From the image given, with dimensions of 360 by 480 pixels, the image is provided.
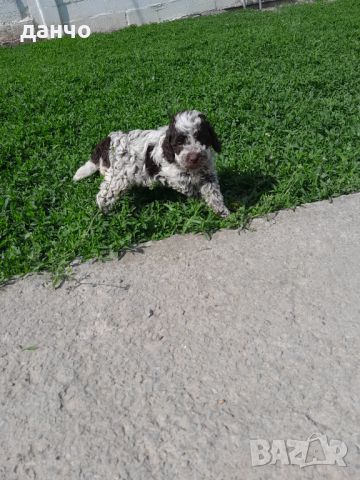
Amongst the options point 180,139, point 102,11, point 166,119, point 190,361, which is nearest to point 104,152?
point 180,139

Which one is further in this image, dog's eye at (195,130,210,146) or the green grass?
the green grass

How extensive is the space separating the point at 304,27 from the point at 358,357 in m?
10.8

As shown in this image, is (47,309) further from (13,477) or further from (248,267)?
(248,267)

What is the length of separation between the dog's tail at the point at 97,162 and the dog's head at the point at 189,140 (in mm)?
800

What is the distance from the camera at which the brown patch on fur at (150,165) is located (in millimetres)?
4090

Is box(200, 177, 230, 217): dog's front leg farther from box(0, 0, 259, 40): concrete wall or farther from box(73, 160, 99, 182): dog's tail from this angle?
box(0, 0, 259, 40): concrete wall

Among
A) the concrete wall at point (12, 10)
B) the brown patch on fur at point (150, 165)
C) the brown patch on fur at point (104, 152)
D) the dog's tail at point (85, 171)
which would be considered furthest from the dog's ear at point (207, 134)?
the concrete wall at point (12, 10)

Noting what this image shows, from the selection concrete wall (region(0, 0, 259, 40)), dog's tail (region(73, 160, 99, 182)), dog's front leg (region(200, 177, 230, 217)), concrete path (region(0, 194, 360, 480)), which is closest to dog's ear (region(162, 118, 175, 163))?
dog's front leg (region(200, 177, 230, 217))

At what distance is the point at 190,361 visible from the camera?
2826mm

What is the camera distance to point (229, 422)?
2.44 m

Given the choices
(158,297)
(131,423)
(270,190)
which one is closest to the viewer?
(131,423)

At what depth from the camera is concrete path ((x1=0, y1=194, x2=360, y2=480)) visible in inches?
91.7

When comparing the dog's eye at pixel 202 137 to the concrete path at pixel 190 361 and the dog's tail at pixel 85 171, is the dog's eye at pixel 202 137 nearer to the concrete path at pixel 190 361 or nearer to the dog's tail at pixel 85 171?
the concrete path at pixel 190 361

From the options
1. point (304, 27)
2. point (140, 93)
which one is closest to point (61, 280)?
point (140, 93)
